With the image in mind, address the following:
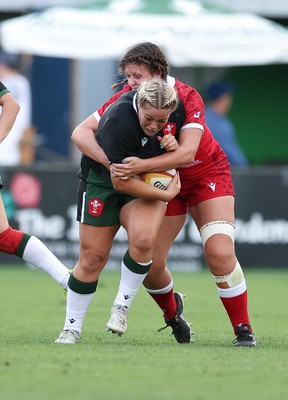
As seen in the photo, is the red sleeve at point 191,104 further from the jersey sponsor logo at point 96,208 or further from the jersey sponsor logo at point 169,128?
the jersey sponsor logo at point 96,208

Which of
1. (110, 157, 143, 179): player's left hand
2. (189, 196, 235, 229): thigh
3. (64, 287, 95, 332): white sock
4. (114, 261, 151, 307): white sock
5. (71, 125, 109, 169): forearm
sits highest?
(110, 157, 143, 179): player's left hand

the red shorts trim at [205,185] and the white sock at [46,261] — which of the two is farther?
the white sock at [46,261]

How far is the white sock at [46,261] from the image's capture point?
8.05 m

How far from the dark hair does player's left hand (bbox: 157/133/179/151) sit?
44 cm

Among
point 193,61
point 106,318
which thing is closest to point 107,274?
point 193,61

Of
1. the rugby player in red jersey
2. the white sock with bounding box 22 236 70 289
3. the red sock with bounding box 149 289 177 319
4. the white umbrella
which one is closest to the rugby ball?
the rugby player in red jersey

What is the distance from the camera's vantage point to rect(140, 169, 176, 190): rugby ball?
22.7ft

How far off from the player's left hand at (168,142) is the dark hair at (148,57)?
1.43 feet

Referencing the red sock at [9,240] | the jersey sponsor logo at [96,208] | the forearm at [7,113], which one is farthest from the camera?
the forearm at [7,113]

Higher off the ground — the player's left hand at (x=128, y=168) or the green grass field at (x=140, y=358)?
the player's left hand at (x=128, y=168)

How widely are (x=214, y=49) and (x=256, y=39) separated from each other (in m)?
0.53

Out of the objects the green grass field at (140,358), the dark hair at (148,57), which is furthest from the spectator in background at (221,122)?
the dark hair at (148,57)

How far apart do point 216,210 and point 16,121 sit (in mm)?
9293

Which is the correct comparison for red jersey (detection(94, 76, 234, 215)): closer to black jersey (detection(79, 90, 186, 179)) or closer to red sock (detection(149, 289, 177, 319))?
black jersey (detection(79, 90, 186, 179))
